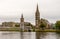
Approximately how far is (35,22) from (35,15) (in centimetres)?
1169

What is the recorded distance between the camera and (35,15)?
14425cm

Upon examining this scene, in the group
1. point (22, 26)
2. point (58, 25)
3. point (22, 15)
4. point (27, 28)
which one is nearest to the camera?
point (58, 25)

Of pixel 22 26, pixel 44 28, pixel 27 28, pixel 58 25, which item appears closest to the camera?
pixel 58 25

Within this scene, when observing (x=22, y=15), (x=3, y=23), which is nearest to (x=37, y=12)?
(x=22, y=15)

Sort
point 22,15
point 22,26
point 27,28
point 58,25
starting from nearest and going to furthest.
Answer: point 58,25
point 27,28
point 22,26
point 22,15

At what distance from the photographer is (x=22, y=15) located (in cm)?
13738

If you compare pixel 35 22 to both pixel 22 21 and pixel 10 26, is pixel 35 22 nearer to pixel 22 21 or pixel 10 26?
pixel 22 21

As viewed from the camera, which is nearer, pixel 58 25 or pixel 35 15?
pixel 58 25

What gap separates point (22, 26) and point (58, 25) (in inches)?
1609

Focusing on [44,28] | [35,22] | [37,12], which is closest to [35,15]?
[37,12]

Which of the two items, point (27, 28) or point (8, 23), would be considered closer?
point (27, 28)

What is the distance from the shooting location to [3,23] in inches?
5738

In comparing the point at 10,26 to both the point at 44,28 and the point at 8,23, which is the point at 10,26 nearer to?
the point at 8,23

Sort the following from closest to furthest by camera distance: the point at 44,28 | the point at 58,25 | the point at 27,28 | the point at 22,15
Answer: the point at 58,25
the point at 44,28
the point at 27,28
the point at 22,15
